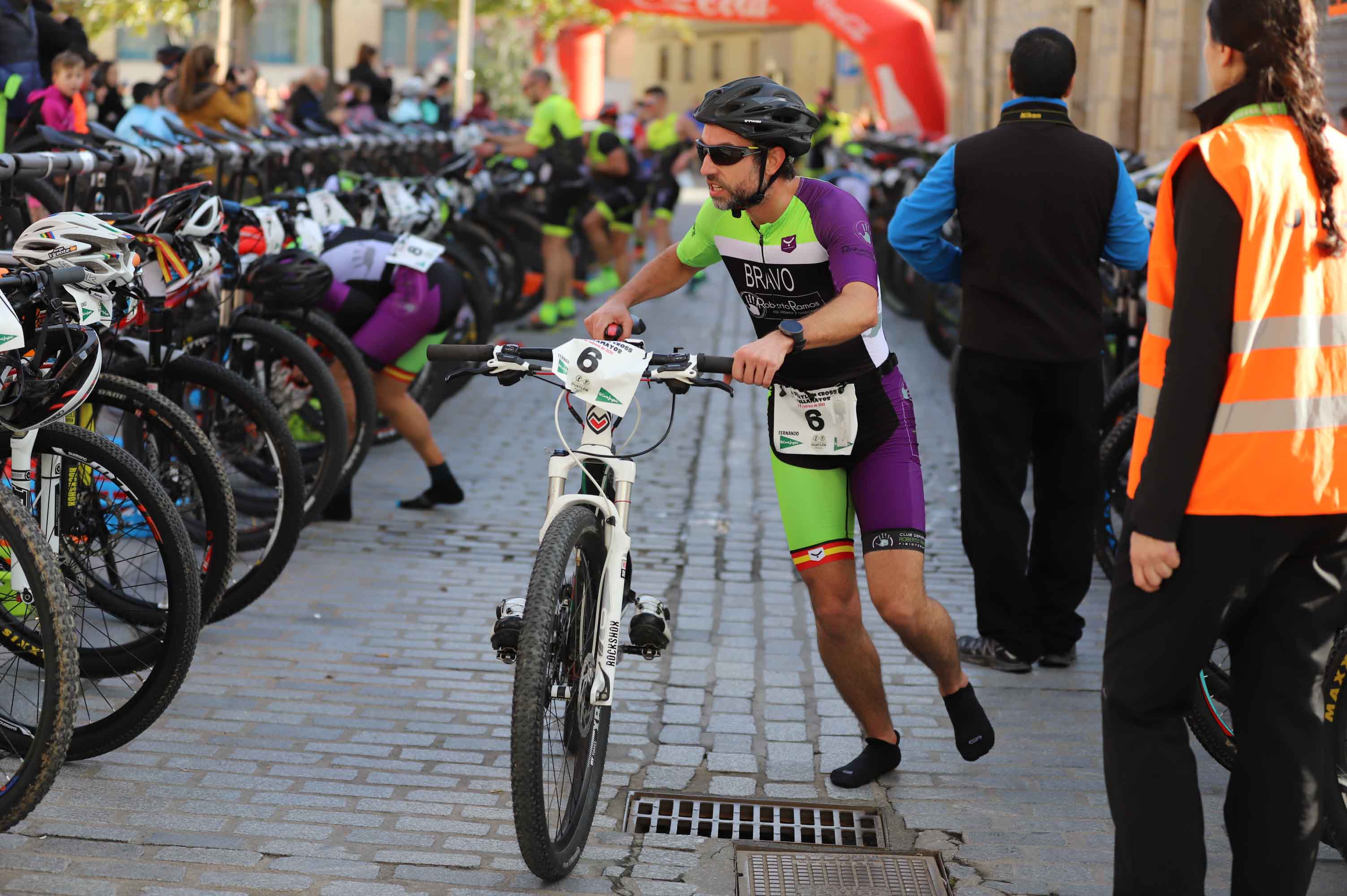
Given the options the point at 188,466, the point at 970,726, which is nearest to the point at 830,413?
the point at 970,726

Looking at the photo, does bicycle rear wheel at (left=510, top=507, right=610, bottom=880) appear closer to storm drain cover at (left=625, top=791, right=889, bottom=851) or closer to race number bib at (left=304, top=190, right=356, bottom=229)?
storm drain cover at (left=625, top=791, right=889, bottom=851)

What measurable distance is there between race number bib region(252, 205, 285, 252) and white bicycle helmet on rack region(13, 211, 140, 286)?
1937 mm

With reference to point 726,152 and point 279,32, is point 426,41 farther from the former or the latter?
point 726,152

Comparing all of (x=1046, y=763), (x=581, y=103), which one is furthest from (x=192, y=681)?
(x=581, y=103)

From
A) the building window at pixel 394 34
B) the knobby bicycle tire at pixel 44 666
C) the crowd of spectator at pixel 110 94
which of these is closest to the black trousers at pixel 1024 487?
the knobby bicycle tire at pixel 44 666

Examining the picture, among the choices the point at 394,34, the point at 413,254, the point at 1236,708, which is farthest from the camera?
the point at 394,34

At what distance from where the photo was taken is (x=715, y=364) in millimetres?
3760

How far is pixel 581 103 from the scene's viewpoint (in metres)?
37.4

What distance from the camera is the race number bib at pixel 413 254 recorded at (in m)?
7.21

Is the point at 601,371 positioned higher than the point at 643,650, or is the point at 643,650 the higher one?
the point at 601,371

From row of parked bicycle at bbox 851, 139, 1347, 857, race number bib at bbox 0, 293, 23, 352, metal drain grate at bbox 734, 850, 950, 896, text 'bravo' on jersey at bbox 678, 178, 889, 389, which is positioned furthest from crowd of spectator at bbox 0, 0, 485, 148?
metal drain grate at bbox 734, 850, 950, 896

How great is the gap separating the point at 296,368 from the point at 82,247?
1.96 m

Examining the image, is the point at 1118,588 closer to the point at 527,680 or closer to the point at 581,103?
the point at 527,680

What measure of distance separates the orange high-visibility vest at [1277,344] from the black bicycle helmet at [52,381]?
2669 millimetres
